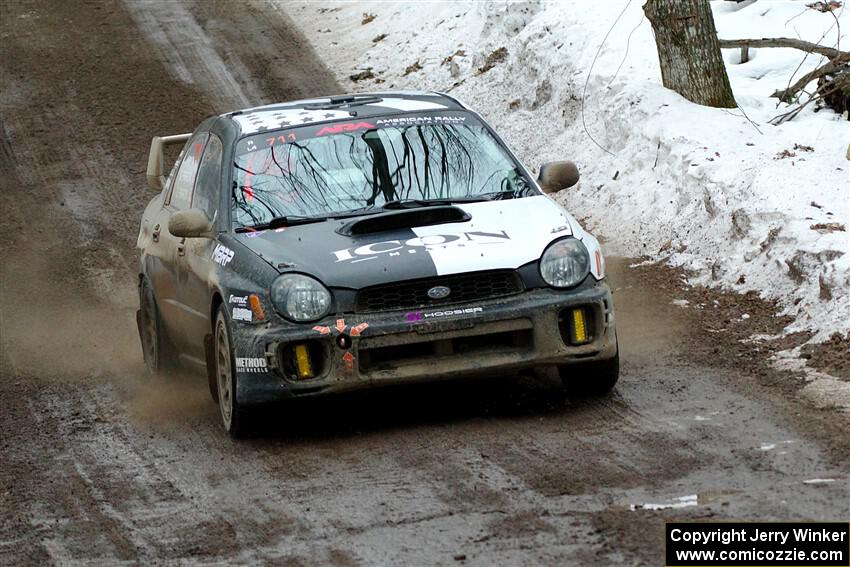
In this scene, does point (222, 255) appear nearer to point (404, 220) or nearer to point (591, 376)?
point (404, 220)

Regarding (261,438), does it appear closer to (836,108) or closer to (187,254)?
(187,254)

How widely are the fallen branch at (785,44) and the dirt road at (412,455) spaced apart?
2.67m

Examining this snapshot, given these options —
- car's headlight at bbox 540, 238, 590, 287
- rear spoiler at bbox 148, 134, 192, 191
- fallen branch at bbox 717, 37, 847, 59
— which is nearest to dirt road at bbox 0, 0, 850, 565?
car's headlight at bbox 540, 238, 590, 287

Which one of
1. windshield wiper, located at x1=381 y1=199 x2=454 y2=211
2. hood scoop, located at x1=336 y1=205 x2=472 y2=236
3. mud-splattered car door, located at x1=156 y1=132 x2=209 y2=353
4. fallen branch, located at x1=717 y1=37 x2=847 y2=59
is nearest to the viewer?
hood scoop, located at x1=336 y1=205 x2=472 y2=236

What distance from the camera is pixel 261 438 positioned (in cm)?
738

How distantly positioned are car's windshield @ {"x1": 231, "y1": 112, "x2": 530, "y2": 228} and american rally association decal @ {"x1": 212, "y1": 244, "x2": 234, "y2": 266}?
0.59 feet

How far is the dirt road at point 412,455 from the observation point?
546 centimetres

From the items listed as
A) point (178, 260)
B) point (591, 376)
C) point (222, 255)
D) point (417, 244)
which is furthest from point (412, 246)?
point (178, 260)

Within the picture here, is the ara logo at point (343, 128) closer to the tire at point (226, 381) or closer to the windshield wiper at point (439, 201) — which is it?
the windshield wiper at point (439, 201)

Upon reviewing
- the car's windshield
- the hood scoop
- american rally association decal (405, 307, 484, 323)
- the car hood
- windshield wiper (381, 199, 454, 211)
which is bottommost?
american rally association decal (405, 307, 484, 323)

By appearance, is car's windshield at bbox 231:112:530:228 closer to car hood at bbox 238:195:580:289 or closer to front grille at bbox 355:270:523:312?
car hood at bbox 238:195:580:289

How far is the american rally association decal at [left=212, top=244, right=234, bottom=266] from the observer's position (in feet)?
24.6

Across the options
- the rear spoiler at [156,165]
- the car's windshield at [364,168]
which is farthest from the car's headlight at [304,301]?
the rear spoiler at [156,165]

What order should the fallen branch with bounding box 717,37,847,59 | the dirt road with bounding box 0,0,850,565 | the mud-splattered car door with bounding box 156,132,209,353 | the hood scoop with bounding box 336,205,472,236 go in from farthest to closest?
the fallen branch with bounding box 717,37,847,59
the mud-splattered car door with bounding box 156,132,209,353
the hood scoop with bounding box 336,205,472,236
the dirt road with bounding box 0,0,850,565
